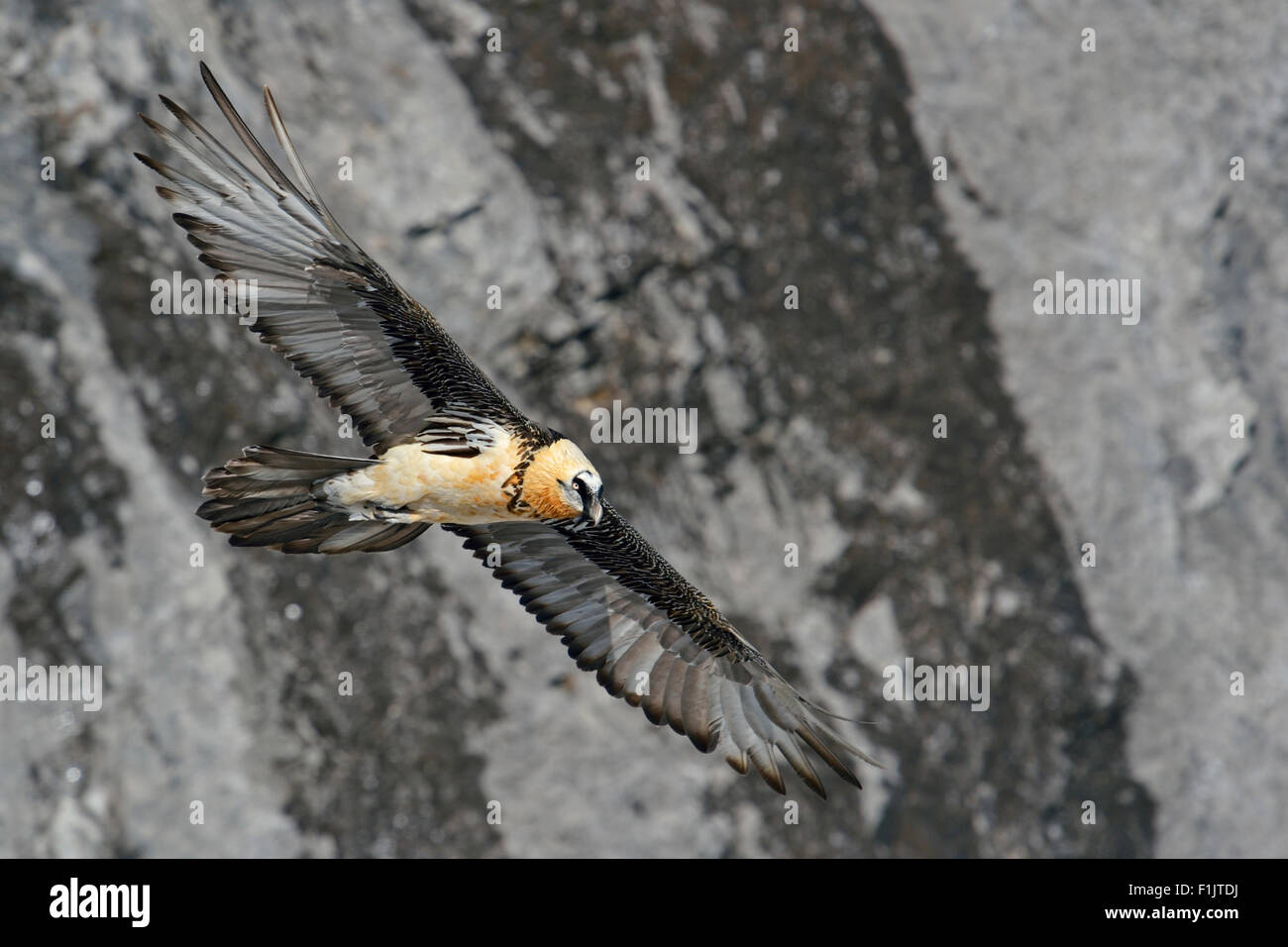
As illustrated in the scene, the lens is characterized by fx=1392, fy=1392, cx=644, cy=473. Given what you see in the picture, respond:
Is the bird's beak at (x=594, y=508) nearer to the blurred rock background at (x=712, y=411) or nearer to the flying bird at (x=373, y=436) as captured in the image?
the flying bird at (x=373, y=436)

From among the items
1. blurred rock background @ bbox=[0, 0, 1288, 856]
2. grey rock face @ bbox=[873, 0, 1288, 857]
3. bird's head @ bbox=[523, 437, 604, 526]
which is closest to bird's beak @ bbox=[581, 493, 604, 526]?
bird's head @ bbox=[523, 437, 604, 526]

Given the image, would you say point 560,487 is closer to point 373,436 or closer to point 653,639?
point 373,436

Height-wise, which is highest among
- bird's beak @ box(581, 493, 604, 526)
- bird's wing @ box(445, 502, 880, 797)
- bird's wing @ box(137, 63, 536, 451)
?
bird's wing @ box(137, 63, 536, 451)

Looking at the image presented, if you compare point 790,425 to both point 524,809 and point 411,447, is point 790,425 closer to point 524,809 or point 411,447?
point 524,809

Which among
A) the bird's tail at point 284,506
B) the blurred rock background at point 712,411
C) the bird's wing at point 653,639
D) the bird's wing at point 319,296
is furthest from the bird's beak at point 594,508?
the blurred rock background at point 712,411

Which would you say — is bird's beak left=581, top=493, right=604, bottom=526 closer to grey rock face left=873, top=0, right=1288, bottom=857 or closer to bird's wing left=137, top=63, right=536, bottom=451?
bird's wing left=137, top=63, right=536, bottom=451

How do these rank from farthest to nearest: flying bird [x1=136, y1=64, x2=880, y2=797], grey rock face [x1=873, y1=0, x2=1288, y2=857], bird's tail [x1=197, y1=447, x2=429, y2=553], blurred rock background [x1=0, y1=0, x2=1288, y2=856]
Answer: grey rock face [x1=873, y1=0, x2=1288, y2=857]
blurred rock background [x1=0, y1=0, x2=1288, y2=856]
flying bird [x1=136, y1=64, x2=880, y2=797]
bird's tail [x1=197, y1=447, x2=429, y2=553]

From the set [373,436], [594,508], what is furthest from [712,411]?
[594,508]
